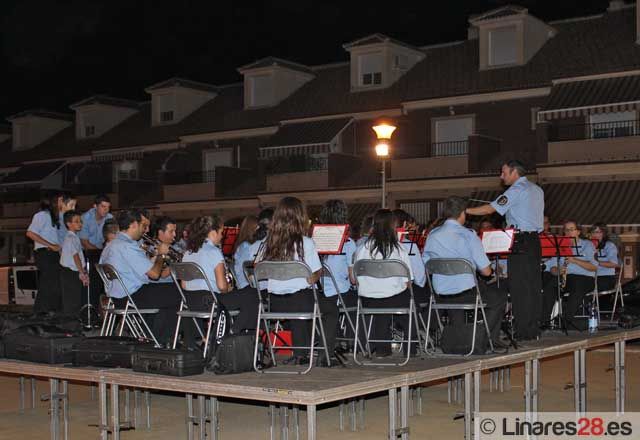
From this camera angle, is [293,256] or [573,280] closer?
[293,256]

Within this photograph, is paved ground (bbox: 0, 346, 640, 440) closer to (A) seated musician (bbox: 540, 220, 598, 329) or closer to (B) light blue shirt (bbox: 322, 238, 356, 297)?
(A) seated musician (bbox: 540, 220, 598, 329)

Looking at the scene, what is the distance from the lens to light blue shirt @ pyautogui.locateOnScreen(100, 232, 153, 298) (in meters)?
10.9

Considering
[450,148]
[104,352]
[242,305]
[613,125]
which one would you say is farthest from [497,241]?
[450,148]

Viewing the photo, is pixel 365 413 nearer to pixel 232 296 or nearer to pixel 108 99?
pixel 232 296

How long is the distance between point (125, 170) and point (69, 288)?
109 feet

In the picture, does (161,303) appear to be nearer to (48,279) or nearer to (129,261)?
(129,261)

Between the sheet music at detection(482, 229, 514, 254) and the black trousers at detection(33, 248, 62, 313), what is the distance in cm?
722

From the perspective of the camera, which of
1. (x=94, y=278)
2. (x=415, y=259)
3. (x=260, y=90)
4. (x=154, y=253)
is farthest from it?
(x=260, y=90)

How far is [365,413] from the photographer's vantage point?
39.8 ft

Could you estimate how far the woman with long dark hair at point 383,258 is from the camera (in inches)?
384

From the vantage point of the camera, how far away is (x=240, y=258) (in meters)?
12.5

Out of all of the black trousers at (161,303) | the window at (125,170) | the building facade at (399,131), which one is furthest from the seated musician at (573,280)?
the window at (125,170)

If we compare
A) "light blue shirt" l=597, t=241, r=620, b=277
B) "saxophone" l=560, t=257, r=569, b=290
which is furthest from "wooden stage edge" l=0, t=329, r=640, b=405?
"light blue shirt" l=597, t=241, r=620, b=277

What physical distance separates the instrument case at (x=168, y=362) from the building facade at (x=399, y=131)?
71.8ft
